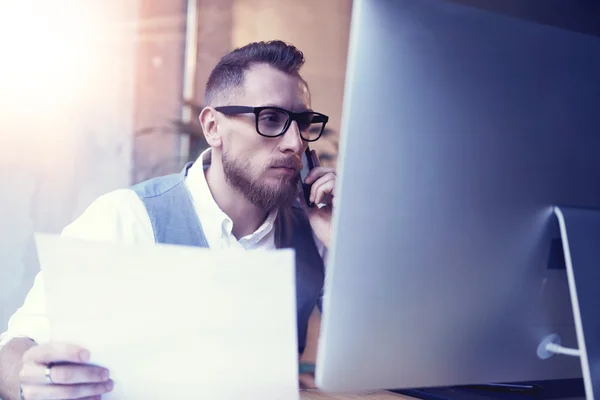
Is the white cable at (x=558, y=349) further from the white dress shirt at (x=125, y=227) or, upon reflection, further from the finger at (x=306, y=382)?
the white dress shirt at (x=125, y=227)

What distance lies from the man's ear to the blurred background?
0.78m

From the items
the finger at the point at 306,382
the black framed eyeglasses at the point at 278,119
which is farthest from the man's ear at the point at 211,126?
the finger at the point at 306,382

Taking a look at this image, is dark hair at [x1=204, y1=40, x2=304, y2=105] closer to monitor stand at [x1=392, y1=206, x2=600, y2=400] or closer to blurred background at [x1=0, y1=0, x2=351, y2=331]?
blurred background at [x1=0, y1=0, x2=351, y2=331]

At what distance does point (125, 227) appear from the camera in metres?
1.35

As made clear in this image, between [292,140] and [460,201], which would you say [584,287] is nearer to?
[460,201]

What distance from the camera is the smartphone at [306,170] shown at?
148 cm

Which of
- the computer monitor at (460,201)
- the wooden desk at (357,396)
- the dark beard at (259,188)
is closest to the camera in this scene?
the computer monitor at (460,201)

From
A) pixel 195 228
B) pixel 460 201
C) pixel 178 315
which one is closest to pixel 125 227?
pixel 195 228

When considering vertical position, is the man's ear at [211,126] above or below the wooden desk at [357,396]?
above

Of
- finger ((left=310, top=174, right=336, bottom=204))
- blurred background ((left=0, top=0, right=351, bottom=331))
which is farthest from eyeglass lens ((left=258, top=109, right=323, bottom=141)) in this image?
blurred background ((left=0, top=0, right=351, bottom=331))

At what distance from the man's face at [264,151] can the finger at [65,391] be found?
2.53 feet

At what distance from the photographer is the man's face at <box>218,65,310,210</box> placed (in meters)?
1.48

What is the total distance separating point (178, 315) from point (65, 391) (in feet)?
0.73

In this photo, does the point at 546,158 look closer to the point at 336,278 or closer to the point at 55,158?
the point at 336,278
